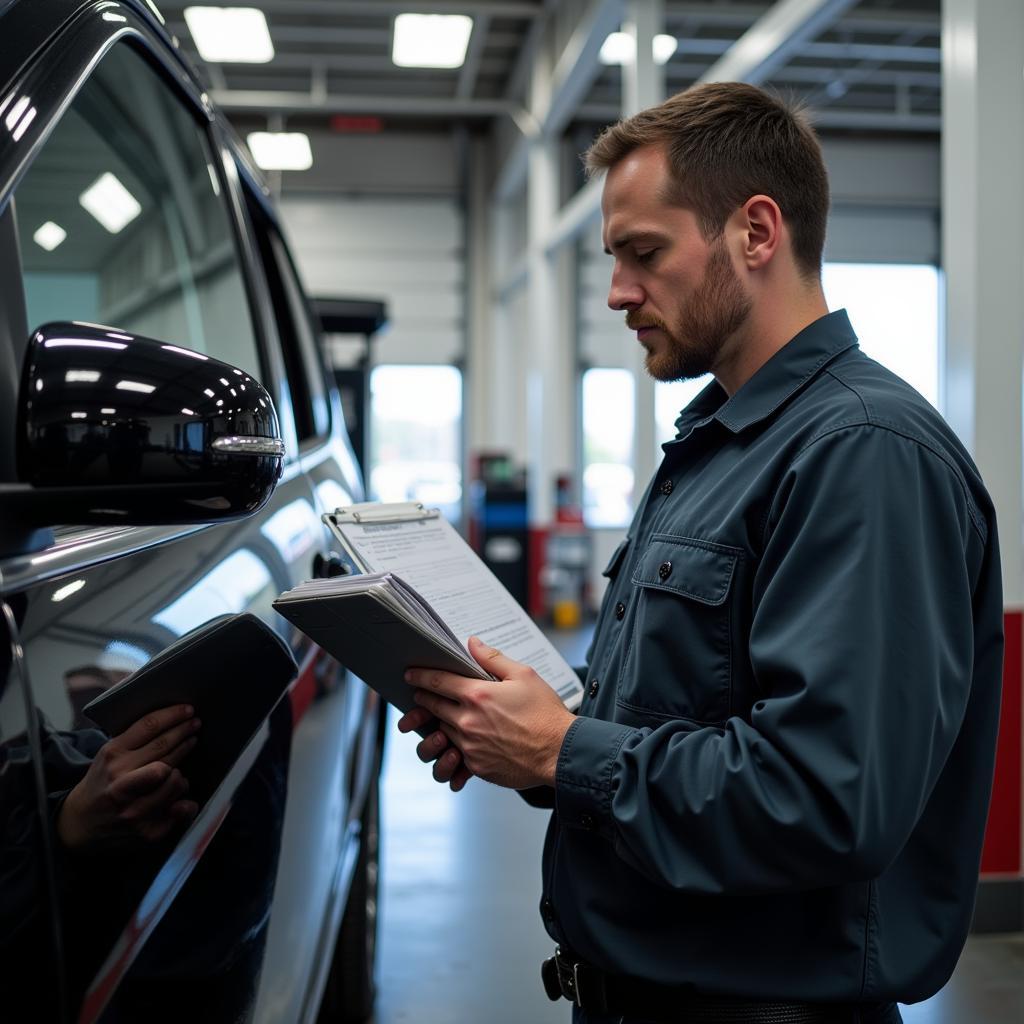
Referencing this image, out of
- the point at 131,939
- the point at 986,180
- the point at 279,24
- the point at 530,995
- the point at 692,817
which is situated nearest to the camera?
the point at 131,939

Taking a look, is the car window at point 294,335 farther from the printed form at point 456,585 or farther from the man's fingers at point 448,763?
the man's fingers at point 448,763

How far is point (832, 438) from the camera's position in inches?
40.0

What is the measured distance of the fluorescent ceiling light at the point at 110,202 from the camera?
2.09 m

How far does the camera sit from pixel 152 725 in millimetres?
868

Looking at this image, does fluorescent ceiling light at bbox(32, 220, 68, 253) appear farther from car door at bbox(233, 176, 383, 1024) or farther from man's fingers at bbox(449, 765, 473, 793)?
man's fingers at bbox(449, 765, 473, 793)

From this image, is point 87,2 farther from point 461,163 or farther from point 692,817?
point 461,163

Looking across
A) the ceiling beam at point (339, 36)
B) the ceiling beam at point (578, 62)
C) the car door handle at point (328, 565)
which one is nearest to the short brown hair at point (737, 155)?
the car door handle at point (328, 565)

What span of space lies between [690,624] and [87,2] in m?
0.79

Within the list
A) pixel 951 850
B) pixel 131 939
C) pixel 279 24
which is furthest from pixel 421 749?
pixel 279 24

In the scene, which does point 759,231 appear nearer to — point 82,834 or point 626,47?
point 82,834

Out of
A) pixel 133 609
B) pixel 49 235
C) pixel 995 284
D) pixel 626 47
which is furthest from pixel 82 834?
pixel 626 47

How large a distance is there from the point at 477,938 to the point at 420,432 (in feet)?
36.1

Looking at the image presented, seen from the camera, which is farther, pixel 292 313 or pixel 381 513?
pixel 292 313

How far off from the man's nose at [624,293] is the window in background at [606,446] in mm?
11756
